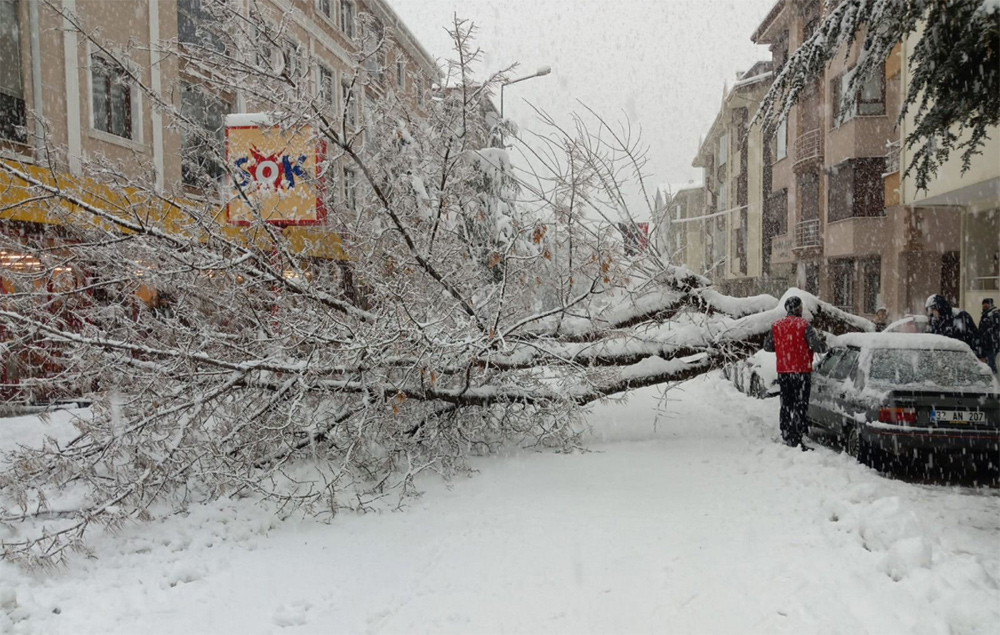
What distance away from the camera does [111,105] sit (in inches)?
542

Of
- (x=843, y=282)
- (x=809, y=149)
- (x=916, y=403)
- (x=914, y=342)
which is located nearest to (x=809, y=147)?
(x=809, y=149)

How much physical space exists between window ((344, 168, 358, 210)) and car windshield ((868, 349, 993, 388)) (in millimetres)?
6370

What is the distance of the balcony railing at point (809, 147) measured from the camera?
26.8 metres

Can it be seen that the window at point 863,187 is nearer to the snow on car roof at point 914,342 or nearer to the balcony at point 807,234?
the balcony at point 807,234

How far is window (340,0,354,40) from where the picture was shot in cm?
2641

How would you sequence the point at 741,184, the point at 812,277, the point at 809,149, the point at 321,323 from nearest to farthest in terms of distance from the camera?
1. the point at 321,323
2. the point at 809,149
3. the point at 812,277
4. the point at 741,184

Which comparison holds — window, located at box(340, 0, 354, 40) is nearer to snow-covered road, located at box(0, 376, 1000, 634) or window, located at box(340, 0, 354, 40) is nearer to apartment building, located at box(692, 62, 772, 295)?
apartment building, located at box(692, 62, 772, 295)

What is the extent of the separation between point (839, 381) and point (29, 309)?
345 inches

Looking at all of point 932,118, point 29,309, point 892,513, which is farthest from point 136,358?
point 932,118

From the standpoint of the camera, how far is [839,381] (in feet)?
26.5

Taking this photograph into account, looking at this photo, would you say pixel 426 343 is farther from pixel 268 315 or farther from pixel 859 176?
pixel 859 176

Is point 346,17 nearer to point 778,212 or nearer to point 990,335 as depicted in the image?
point 778,212

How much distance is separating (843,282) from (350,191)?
24.4m

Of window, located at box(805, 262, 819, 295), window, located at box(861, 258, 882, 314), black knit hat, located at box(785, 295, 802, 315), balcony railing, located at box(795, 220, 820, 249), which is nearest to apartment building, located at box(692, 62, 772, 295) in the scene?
balcony railing, located at box(795, 220, 820, 249)
